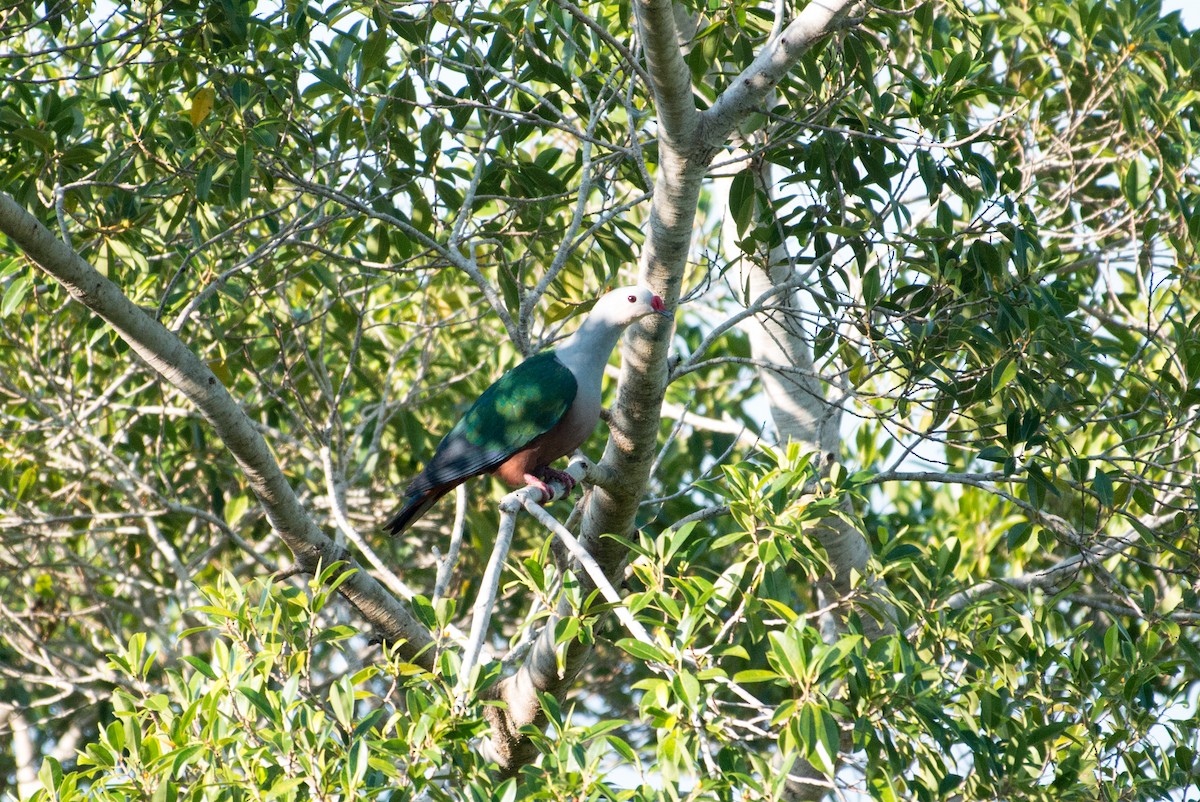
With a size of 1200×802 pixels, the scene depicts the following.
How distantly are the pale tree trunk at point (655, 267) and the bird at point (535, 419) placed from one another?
609 mm

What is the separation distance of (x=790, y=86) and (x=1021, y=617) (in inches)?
73.6

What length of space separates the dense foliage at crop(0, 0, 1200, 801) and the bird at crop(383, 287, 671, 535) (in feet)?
0.61

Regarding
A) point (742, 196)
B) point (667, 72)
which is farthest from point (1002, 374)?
point (667, 72)

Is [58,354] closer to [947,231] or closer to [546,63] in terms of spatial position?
[546,63]

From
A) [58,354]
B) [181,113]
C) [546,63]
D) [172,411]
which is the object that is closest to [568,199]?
[546,63]

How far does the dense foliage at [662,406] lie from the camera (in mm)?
2439

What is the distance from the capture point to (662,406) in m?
4.30

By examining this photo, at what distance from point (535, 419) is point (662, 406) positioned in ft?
1.76

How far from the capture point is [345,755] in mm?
2305

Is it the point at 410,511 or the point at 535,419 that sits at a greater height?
the point at 535,419

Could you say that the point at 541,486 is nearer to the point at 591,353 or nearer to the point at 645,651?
the point at 591,353

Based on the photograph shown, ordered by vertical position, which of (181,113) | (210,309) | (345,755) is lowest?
(345,755)

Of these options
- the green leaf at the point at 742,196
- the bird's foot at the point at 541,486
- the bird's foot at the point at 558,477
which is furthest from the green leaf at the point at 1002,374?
the bird's foot at the point at 558,477

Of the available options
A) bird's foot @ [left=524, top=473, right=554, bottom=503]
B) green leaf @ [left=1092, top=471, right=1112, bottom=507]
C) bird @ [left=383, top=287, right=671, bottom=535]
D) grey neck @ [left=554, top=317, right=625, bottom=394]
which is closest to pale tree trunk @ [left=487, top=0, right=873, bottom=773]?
bird's foot @ [left=524, top=473, right=554, bottom=503]
